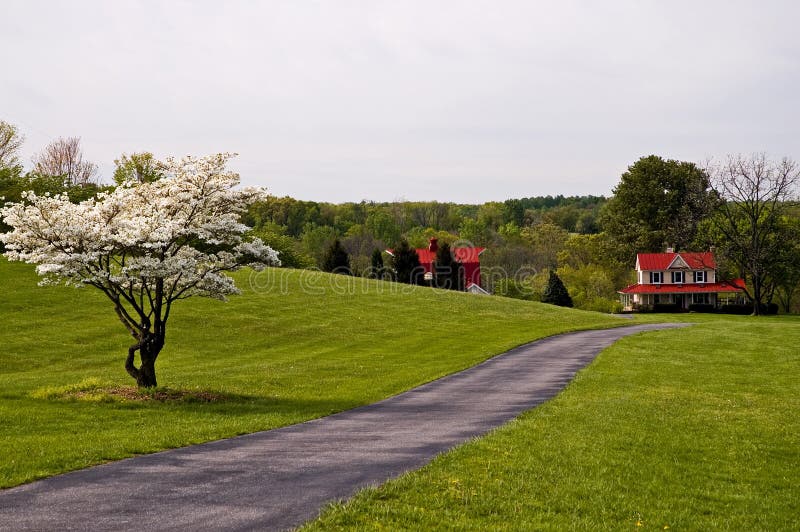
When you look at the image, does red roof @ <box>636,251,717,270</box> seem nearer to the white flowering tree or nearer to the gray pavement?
the gray pavement

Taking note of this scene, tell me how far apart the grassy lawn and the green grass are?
6.32 metres

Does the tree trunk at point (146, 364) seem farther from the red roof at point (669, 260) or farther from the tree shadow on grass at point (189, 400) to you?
the red roof at point (669, 260)

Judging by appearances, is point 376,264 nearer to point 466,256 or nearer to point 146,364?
point 466,256

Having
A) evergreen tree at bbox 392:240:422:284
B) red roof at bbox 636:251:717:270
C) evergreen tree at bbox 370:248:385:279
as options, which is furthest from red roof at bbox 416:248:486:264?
red roof at bbox 636:251:717:270

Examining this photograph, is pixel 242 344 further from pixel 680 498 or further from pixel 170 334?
pixel 680 498

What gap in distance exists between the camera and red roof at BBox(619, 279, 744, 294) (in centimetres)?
8750

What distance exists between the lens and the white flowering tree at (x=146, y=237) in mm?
20625

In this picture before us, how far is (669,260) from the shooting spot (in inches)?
3558

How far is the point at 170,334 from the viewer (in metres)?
39.4

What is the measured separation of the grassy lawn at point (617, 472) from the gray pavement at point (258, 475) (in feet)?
2.82

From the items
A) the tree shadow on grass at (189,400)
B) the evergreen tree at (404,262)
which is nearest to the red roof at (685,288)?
the evergreen tree at (404,262)

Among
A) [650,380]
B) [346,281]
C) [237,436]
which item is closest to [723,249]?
[346,281]

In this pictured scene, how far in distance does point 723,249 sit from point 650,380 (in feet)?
198

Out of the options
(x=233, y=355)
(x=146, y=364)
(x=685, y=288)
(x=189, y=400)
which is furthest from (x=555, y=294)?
(x=189, y=400)
